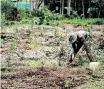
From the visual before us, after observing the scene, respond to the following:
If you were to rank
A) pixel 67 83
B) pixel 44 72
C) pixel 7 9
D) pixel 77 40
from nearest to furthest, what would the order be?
pixel 67 83 → pixel 44 72 → pixel 77 40 → pixel 7 9

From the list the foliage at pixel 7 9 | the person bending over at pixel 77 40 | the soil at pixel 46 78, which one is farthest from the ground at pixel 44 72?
the foliage at pixel 7 9

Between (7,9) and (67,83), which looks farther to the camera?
(7,9)

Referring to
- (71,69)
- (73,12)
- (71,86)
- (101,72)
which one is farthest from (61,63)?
(73,12)

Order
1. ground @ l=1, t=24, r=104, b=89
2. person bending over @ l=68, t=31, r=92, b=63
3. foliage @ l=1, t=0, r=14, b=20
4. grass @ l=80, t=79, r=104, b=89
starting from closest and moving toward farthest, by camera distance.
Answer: grass @ l=80, t=79, r=104, b=89 < ground @ l=1, t=24, r=104, b=89 < person bending over @ l=68, t=31, r=92, b=63 < foliage @ l=1, t=0, r=14, b=20

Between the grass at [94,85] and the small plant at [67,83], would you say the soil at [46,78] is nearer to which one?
the small plant at [67,83]

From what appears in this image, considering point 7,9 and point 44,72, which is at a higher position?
point 44,72

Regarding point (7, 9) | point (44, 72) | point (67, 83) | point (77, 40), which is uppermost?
point (77, 40)

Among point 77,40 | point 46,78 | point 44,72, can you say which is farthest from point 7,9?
point 46,78

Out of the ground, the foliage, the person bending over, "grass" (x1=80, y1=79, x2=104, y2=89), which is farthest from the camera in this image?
the foliage

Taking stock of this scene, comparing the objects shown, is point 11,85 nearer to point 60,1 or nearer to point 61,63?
point 61,63

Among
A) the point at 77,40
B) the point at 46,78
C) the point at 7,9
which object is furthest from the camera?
the point at 7,9

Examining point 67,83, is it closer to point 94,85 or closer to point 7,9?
point 94,85

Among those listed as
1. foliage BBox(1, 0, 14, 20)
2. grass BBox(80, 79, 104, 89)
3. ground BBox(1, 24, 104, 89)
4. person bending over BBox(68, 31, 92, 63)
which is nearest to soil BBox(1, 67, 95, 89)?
ground BBox(1, 24, 104, 89)

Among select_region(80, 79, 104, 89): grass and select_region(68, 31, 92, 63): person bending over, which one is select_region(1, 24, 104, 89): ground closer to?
select_region(80, 79, 104, 89): grass
